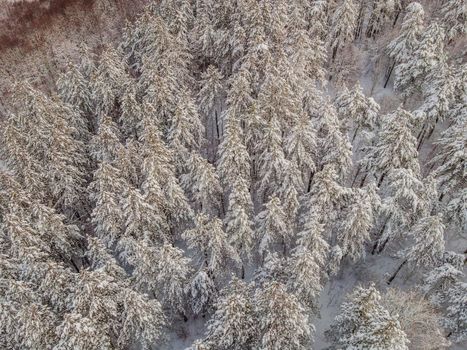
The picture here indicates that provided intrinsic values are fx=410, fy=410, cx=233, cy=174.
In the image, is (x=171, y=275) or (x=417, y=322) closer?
(x=417, y=322)

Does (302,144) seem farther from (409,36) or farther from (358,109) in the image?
(409,36)

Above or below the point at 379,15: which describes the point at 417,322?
below

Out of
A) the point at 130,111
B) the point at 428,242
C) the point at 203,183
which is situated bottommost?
the point at 428,242

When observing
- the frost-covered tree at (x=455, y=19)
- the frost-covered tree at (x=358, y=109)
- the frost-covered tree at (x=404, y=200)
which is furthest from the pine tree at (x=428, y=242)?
the frost-covered tree at (x=455, y=19)

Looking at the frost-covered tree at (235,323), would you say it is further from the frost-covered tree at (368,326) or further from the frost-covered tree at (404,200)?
the frost-covered tree at (404,200)


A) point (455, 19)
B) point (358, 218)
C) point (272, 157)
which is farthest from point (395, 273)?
point (455, 19)

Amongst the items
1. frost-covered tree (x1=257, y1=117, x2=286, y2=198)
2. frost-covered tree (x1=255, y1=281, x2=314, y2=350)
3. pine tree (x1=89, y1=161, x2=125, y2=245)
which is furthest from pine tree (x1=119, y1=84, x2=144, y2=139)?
frost-covered tree (x1=255, y1=281, x2=314, y2=350)
